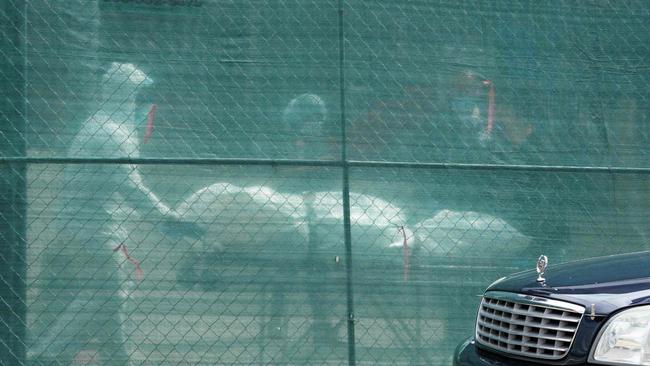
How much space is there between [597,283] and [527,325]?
0.38 metres

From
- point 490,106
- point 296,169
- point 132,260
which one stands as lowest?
point 132,260

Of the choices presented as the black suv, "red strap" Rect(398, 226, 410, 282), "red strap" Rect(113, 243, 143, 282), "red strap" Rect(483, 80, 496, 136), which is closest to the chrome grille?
the black suv

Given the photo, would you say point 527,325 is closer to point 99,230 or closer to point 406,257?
point 406,257

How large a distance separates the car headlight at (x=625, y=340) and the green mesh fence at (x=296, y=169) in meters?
3.01

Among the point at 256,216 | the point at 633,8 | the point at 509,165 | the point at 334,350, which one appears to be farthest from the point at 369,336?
the point at 633,8

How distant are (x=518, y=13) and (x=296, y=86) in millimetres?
1790

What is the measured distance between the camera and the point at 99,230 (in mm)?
6410

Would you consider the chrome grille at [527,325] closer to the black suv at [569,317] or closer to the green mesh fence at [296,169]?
the black suv at [569,317]

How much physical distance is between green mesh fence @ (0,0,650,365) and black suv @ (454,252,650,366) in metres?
2.02

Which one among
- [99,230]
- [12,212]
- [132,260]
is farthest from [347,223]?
[12,212]

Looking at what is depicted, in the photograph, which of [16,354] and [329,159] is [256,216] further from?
[16,354]

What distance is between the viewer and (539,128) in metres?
7.07

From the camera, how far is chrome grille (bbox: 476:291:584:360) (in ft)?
13.1

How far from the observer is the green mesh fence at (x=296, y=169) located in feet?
21.0
